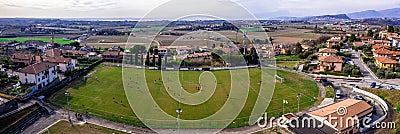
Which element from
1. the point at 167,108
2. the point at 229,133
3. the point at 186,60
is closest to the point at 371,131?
the point at 229,133

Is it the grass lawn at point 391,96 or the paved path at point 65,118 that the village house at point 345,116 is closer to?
the grass lawn at point 391,96

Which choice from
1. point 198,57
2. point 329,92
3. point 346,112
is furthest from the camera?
point 198,57

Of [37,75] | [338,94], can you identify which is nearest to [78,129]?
[37,75]

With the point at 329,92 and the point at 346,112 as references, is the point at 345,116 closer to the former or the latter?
the point at 346,112

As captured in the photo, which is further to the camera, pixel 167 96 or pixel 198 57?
pixel 198 57

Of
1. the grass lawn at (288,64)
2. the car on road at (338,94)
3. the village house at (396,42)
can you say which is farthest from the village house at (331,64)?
the village house at (396,42)

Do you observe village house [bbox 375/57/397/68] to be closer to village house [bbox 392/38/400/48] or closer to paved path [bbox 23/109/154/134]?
village house [bbox 392/38/400/48]

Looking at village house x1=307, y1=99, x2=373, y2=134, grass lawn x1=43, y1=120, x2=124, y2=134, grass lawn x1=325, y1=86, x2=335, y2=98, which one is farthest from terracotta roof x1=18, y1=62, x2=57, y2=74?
grass lawn x1=325, y1=86, x2=335, y2=98
